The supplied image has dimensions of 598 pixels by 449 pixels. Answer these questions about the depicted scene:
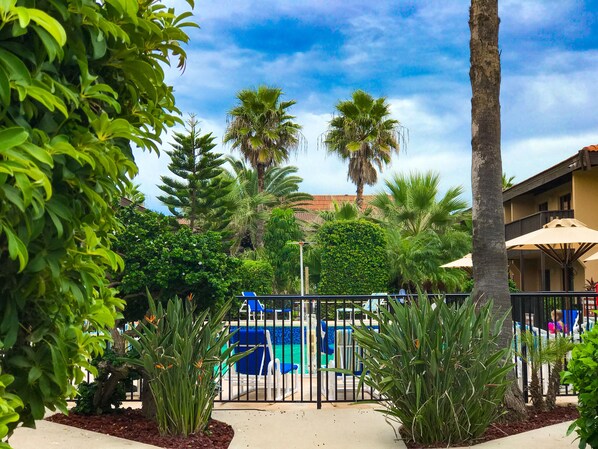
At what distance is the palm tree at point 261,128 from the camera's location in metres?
35.7

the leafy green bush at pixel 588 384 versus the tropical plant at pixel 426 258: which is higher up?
the tropical plant at pixel 426 258

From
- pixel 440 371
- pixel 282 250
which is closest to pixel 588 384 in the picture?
pixel 440 371

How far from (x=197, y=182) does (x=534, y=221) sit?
15745 millimetres

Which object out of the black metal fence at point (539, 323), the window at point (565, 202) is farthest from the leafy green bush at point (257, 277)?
the black metal fence at point (539, 323)

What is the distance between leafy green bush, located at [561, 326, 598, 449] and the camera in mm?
4629

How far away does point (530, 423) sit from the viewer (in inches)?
254

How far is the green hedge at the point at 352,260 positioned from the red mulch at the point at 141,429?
16977 millimetres

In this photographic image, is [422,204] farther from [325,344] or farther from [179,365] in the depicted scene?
[179,365]

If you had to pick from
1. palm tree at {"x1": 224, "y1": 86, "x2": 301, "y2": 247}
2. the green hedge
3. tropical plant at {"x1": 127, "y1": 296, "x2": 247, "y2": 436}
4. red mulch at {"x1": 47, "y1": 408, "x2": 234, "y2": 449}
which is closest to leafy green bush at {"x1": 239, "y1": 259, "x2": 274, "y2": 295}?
the green hedge

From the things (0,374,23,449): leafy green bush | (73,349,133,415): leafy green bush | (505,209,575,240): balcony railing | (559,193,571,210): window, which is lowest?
(73,349,133,415): leafy green bush

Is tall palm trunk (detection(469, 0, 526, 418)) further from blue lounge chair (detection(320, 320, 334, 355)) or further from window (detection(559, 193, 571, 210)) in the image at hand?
window (detection(559, 193, 571, 210))

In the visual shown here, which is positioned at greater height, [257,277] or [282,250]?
[282,250]

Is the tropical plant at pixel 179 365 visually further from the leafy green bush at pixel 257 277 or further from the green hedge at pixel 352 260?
the leafy green bush at pixel 257 277

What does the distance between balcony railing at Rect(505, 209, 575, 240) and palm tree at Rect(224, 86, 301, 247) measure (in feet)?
42.6
